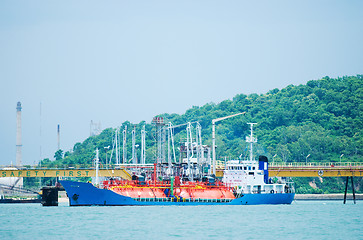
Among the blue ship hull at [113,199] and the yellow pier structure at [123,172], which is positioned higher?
the yellow pier structure at [123,172]

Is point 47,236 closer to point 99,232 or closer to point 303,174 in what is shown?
point 99,232

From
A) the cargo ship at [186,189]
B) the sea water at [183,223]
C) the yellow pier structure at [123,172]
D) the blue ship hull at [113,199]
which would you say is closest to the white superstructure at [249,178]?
the cargo ship at [186,189]

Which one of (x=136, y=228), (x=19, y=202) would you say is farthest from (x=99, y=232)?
(x=19, y=202)

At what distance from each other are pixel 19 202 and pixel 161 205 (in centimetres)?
5378

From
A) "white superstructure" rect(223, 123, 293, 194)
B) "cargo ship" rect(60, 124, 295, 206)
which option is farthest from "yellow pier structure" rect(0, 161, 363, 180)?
"white superstructure" rect(223, 123, 293, 194)

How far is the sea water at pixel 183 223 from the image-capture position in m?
80.5

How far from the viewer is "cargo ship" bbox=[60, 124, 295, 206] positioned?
120750 millimetres

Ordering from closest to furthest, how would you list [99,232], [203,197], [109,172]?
[99,232] → [203,197] → [109,172]

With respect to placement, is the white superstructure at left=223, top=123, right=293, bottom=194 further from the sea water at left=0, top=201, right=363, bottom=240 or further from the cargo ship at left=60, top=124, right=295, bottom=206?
the sea water at left=0, top=201, right=363, bottom=240

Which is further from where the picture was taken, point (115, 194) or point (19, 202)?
point (19, 202)

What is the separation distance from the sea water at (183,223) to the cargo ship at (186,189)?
3331 millimetres

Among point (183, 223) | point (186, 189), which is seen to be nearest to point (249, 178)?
point (186, 189)

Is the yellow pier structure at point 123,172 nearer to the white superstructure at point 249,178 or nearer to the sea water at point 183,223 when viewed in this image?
the white superstructure at point 249,178

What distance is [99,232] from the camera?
82625mm
